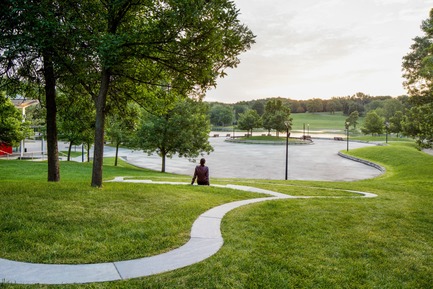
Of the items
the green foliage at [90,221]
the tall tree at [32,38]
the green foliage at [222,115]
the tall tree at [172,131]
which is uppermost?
the green foliage at [222,115]

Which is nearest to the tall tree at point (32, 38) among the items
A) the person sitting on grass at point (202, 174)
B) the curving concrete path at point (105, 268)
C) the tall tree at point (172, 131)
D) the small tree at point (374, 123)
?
the curving concrete path at point (105, 268)

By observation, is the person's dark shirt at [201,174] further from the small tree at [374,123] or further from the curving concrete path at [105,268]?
the small tree at [374,123]

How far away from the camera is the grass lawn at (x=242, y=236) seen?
Result: 15.6ft

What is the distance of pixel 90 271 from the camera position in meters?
4.76

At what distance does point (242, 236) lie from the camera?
6484 millimetres

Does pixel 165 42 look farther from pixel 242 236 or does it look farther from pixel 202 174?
pixel 202 174

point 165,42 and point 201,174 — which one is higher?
point 165,42

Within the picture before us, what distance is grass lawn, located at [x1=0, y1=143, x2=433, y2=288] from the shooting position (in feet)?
15.6

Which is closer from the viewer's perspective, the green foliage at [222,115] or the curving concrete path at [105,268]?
the curving concrete path at [105,268]

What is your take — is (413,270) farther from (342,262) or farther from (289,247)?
(289,247)

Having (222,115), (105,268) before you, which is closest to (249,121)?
(222,115)

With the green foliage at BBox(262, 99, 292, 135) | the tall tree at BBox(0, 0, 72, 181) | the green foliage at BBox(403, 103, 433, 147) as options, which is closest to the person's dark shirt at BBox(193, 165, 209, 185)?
the tall tree at BBox(0, 0, 72, 181)

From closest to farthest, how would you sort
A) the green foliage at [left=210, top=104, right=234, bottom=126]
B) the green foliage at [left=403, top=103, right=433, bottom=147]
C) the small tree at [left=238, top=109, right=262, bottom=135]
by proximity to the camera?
the green foliage at [left=403, top=103, right=433, bottom=147] < the small tree at [left=238, top=109, right=262, bottom=135] < the green foliage at [left=210, top=104, right=234, bottom=126]

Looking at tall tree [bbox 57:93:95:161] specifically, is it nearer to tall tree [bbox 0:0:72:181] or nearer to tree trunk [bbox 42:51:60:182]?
tree trunk [bbox 42:51:60:182]
